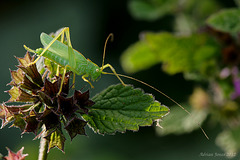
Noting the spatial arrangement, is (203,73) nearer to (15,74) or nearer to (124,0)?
(15,74)

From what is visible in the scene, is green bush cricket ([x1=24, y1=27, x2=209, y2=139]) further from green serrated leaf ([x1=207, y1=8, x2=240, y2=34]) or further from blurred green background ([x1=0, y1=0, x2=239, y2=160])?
blurred green background ([x1=0, y1=0, x2=239, y2=160])

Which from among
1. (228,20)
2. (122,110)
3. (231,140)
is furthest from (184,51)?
(122,110)

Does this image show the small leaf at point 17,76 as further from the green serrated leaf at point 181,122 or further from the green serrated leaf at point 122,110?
the green serrated leaf at point 181,122

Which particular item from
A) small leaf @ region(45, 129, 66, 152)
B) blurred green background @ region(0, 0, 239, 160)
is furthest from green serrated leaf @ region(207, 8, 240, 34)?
blurred green background @ region(0, 0, 239, 160)

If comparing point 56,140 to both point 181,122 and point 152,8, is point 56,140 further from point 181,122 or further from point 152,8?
point 152,8

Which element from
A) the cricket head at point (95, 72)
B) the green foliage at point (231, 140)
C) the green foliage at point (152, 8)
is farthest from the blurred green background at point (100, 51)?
the cricket head at point (95, 72)
